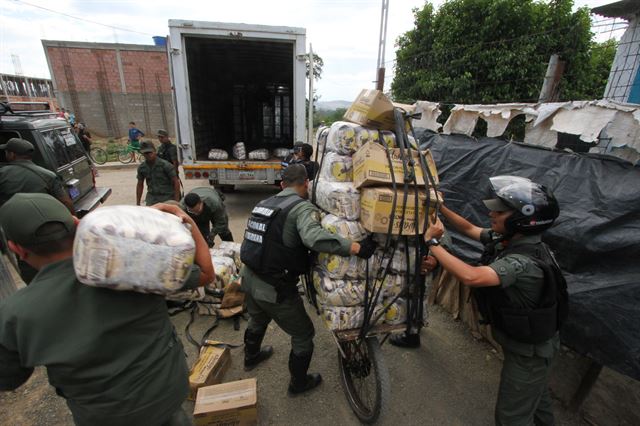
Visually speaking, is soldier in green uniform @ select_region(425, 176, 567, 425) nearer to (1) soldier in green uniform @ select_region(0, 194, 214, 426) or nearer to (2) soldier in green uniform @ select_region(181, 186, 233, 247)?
(1) soldier in green uniform @ select_region(0, 194, 214, 426)

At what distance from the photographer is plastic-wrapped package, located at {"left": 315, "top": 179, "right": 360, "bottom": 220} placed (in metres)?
2.05

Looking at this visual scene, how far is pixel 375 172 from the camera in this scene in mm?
1884

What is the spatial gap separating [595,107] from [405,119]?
196cm

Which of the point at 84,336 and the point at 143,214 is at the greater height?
the point at 143,214

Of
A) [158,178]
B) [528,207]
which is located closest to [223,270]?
[158,178]

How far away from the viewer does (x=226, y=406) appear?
225 cm

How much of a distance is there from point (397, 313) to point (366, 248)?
1.94 feet

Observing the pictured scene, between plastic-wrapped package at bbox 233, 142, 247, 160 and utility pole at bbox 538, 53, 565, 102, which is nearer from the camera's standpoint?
utility pole at bbox 538, 53, 565, 102

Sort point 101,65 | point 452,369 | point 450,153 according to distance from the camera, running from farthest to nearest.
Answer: point 101,65 → point 450,153 → point 452,369

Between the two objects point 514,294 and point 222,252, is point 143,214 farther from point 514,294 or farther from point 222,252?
point 222,252

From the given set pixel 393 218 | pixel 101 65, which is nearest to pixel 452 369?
pixel 393 218

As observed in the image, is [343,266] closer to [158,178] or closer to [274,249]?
[274,249]

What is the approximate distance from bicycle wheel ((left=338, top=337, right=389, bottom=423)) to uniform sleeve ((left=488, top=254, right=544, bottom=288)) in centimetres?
102

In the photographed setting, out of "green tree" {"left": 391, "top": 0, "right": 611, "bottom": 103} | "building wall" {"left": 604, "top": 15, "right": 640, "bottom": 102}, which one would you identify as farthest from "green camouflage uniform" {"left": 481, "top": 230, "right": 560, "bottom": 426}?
"green tree" {"left": 391, "top": 0, "right": 611, "bottom": 103}
